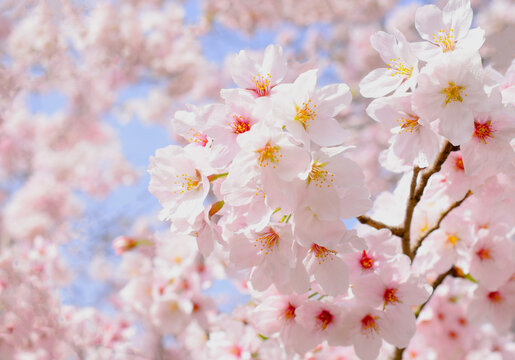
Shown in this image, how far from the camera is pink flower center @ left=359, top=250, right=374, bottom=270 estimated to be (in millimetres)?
1064

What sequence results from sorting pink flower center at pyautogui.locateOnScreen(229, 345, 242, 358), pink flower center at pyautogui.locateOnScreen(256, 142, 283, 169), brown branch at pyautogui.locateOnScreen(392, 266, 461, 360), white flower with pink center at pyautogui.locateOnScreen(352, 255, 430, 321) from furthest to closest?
pink flower center at pyautogui.locateOnScreen(229, 345, 242, 358) → brown branch at pyautogui.locateOnScreen(392, 266, 461, 360) → white flower with pink center at pyautogui.locateOnScreen(352, 255, 430, 321) → pink flower center at pyautogui.locateOnScreen(256, 142, 283, 169)

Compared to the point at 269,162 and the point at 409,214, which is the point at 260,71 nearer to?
the point at 269,162

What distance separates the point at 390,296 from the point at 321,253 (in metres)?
0.21

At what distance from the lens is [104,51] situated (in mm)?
4656

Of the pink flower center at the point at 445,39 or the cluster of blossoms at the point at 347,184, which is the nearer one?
the cluster of blossoms at the point at 347,184

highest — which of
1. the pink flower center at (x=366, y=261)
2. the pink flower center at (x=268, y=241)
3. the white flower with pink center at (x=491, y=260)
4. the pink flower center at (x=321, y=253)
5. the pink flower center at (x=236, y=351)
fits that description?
the pink flower center at (x=268, y=241)

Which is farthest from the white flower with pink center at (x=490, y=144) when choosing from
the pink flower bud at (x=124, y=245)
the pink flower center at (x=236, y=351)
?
the pink flower bud at (x=124, y=245)

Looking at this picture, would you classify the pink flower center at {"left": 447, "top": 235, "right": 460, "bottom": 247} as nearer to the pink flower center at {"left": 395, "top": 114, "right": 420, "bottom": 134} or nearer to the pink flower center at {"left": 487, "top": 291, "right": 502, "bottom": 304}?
the pink flower center at {"left": 487, "top": 291, "right": 502, "bottom": 304}

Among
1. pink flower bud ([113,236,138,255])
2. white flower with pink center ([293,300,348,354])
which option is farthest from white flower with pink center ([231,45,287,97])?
pink flower bud ([113,236,138,255])

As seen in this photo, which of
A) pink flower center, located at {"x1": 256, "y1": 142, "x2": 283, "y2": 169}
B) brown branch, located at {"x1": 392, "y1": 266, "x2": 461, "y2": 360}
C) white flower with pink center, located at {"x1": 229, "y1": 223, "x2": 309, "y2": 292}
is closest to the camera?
pink flower center, located at {"x1": 256, "y1": 142, "x2": 283, "y2": 169}

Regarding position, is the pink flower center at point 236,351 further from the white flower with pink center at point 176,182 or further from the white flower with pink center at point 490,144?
the white flower with pink center at point 490,144

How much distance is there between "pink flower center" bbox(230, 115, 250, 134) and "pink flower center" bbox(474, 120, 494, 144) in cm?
45

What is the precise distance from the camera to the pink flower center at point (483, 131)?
0.93m

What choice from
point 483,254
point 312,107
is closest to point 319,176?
point 312,107
